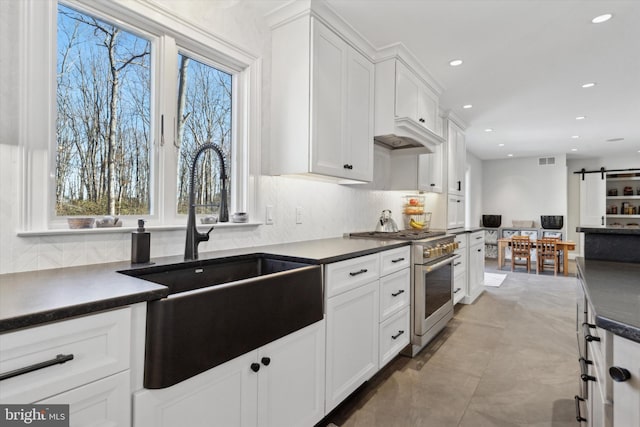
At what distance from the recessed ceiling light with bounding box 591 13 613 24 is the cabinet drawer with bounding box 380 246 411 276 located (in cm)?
208

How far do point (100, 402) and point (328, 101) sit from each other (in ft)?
6.63

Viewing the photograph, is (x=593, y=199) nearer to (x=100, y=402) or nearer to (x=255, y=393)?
(x=255, y=393)

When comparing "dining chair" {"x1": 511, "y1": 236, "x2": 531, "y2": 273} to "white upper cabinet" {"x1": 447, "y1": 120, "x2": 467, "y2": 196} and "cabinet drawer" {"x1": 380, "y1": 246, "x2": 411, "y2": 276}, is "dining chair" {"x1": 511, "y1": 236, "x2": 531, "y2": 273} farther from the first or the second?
"cabinet drawer" {"x1": 380, "y1": 246, "x2": 411, "y2": 276}

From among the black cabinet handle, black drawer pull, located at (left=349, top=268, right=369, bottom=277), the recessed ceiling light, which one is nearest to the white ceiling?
the recessed ceiling light

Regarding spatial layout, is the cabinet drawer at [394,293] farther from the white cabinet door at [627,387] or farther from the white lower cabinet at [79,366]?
the white lower cabinet at [79,366]

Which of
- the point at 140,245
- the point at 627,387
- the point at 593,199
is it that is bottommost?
the point at 627,387

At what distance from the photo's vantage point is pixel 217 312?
3.84 feet

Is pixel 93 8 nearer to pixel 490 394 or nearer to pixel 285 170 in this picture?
pixel 285 170

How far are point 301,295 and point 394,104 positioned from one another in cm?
196

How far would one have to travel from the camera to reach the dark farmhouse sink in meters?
1.03

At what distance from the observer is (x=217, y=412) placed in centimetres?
119

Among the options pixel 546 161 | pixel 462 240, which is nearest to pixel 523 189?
pixel 546 161

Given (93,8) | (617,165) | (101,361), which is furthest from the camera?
(617,165)

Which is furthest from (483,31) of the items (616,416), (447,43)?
(616,416)
